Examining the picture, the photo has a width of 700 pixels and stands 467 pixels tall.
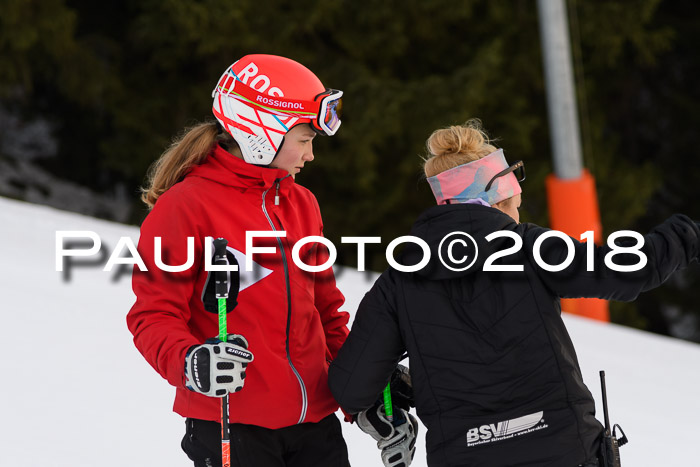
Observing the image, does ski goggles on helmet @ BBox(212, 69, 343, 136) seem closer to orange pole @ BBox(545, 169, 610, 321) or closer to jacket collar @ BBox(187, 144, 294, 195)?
jacket collar @ BBox(187, 144, 294, 195)

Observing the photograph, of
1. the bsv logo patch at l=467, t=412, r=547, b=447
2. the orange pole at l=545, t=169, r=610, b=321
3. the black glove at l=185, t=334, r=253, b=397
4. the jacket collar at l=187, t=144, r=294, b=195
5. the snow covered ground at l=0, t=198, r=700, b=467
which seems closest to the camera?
the black glove at l=185, t=334, r=253, b=397

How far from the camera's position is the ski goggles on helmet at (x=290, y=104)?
2.08 metres

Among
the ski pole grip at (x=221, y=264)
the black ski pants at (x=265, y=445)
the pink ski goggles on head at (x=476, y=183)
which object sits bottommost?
the black ski pants at (x=265, y=445)

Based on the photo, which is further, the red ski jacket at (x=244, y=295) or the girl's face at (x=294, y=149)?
the girl's face at (x=294, y=149)

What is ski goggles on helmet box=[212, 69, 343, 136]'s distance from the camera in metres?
2.08

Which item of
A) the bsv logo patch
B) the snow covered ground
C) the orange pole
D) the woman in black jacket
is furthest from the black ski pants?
the orange pole

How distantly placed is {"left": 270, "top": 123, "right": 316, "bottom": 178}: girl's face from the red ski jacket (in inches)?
1.0

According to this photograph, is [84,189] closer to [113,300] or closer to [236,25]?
[236,25]

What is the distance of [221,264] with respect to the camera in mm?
1908

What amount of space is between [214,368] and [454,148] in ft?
2.61

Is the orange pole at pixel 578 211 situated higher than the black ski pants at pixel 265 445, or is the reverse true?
the orange pole at pixel 578 211

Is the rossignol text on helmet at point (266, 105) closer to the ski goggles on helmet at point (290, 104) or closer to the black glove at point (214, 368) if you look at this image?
the ski goggles on helmet at point (290, 104)

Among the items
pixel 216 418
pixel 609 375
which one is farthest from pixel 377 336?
pixel 609 375

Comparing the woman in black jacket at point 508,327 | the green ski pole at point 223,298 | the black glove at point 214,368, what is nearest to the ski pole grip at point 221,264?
the green ski pole at point 223,298
